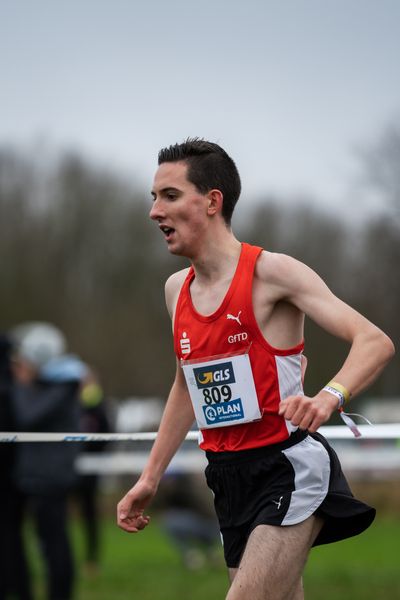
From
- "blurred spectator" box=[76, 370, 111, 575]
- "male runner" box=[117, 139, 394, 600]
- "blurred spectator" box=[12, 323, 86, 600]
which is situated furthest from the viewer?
"blurred spectator" box=[76, 370, 111, 575]

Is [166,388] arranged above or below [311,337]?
below

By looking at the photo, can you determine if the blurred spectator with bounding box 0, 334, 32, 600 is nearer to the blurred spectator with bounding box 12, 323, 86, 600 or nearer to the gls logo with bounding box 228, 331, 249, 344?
the blurred spectator with bounding box 12, 323, 86, 600

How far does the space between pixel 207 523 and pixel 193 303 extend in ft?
28.9

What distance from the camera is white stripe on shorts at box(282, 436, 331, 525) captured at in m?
4.49

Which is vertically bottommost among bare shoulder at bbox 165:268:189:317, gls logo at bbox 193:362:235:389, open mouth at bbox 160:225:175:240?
gls logo at bbox 193:362:235:389

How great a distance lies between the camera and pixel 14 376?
882 centimetres

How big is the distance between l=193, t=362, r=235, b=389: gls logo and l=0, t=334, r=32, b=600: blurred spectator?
415 centimetres

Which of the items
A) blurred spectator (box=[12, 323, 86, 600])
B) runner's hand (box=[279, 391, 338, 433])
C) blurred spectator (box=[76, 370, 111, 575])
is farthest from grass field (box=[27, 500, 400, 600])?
runner's hand (box=[279, 391, 338, 433])

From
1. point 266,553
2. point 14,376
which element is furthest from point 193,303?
point 14,376

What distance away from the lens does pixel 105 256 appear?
41.8 m

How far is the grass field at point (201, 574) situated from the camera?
34.5 ft

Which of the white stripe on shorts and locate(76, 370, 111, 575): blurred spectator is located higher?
the white stripe on shorts

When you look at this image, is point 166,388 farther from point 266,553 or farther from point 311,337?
point 266,553

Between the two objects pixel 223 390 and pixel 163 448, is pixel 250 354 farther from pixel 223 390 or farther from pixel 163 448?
pixel 163 448
